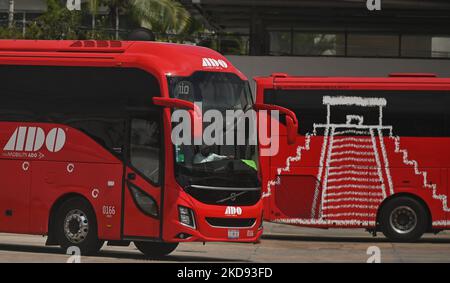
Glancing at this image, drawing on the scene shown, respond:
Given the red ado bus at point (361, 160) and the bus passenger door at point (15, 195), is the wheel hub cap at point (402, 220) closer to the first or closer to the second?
the red ado bus at point (361, 160)

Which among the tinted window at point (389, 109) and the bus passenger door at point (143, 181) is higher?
the tinted window at point (389, 109)

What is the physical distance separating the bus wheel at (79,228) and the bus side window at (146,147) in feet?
4.33

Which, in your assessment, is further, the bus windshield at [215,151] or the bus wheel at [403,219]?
the bus wheel at [403,219]

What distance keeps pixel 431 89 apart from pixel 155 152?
8.86 metres

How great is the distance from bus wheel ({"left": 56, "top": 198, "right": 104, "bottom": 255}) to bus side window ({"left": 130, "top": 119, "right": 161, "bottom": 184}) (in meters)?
1.32

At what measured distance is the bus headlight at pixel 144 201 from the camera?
64.3ft

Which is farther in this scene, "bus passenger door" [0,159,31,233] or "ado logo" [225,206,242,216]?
"bus passenger door" [0,159,31,233]

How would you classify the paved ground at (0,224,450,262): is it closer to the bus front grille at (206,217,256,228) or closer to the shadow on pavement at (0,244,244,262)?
the shadow on pavement at (0,244,244,262)

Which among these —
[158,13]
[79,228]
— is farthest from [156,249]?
[158,13]

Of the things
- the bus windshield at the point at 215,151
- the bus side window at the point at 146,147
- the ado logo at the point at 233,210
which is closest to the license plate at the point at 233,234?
the ado logo at the point at 233,210

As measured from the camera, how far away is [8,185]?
20766 millimetres

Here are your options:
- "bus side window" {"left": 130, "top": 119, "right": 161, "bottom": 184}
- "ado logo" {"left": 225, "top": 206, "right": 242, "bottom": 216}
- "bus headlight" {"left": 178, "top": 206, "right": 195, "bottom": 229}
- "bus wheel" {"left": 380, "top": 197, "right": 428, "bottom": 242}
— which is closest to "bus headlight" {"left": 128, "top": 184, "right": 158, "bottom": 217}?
"bus side window" {"left": 130, "top": 119, "right": 161, "bottom": 184}

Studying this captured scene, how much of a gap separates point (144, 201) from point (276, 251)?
183 inches

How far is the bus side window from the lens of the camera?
19547 millimetres
